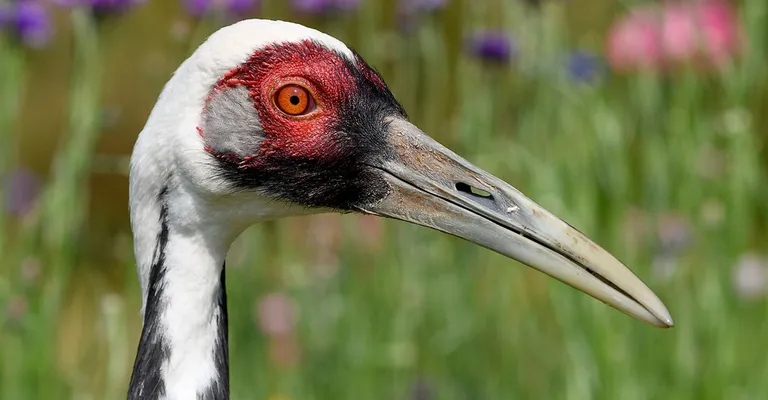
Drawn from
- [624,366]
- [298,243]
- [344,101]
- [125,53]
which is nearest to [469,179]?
[344,101]

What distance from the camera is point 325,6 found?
426cm

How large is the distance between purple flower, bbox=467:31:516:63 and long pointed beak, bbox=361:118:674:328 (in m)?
1.78

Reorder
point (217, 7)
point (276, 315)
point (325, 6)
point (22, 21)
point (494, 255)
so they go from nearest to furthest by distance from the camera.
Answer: point (22, 21) < point (217, 7) < point (325, 6) < point (276, 315) < point (494, 255)

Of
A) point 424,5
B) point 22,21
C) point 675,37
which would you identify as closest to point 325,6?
point 424,5

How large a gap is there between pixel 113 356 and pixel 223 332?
98 centimetres

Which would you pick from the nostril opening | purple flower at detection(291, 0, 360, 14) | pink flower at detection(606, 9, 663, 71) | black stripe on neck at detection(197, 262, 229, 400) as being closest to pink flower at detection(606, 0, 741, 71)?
pink flower at detection(606, 9, 663, 71)

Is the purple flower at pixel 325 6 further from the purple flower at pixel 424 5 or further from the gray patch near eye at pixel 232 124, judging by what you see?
the gray patch near eye at pixel 232 124

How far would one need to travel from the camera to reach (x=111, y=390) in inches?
150

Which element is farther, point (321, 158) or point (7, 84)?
point (7, 84)

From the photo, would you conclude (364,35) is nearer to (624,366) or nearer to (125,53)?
(624,366)

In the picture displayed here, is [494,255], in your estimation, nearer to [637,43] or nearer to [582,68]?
[582,68]

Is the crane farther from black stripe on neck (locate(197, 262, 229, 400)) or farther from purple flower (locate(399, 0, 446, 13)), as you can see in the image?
purple flower (locate(399, 0, 446, 13))

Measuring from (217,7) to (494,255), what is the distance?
1.59 m

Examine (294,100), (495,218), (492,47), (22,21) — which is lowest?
(495,218)
